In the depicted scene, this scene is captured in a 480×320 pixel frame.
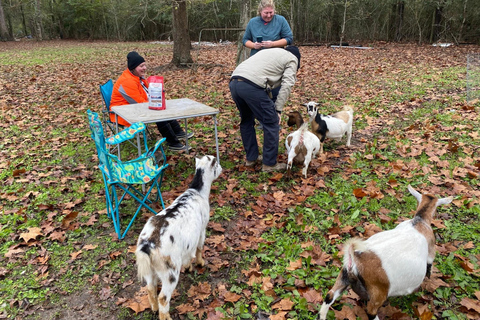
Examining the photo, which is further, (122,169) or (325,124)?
(325,124)

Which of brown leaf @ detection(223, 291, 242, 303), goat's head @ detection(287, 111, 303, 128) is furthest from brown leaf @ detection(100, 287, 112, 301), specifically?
goat's head @ detection(287, 111, 303, 128)

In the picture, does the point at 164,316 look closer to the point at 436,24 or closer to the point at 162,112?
the point at 162,112

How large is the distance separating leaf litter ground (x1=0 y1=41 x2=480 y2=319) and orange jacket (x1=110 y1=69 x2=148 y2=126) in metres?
1.16

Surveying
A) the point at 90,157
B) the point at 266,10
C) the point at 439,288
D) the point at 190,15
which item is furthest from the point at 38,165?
the point at 190,15

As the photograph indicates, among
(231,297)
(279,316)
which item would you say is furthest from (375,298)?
(231,297)

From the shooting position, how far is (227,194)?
4426mm

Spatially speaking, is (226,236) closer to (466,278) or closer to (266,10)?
(466,278)

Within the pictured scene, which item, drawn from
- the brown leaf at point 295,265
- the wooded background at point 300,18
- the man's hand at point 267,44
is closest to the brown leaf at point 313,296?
the brown leaf at point 295,265

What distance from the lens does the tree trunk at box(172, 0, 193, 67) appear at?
12.3 meters

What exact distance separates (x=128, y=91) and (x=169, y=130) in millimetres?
963

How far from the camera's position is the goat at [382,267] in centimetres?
216

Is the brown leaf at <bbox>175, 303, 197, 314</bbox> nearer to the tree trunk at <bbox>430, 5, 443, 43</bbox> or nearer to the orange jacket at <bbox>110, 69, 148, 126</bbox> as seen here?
the orange jacket at <bbox>110, 69, 148, 126</bbox>

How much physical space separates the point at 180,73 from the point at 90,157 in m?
7.46

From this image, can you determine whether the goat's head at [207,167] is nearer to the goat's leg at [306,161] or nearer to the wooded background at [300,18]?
the goat's leg at [306,161]
